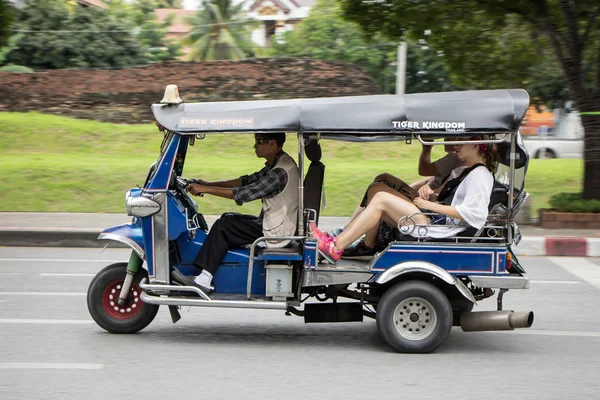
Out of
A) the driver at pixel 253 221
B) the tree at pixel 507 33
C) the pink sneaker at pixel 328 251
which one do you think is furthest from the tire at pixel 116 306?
the tree at pixel 507 33

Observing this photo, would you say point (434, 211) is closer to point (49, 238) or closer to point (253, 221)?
point (253, 221)

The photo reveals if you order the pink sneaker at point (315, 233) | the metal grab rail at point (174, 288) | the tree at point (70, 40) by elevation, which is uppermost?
the tree at point (70, 40)

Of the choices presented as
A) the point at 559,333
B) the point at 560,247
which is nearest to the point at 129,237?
the point at 559,333

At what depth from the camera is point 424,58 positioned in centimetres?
4141

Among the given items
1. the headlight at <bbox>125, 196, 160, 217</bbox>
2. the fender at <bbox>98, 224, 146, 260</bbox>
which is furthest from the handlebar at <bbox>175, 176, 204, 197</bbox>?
the fender at <bbox>98, 224, 146, 260</bbox>

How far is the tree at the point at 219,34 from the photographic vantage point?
42.9 m

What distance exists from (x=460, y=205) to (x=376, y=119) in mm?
901

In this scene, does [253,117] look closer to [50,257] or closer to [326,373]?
[326,373]

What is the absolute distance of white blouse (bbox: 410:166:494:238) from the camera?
243 inches

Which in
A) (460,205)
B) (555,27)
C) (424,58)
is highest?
(424,58)

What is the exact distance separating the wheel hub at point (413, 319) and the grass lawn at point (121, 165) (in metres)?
6.40

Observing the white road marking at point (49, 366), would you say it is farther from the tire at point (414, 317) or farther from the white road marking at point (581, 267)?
the white road marking at point (581, 267)

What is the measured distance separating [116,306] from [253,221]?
1288 millimetres

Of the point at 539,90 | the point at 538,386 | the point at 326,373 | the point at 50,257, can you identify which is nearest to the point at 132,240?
the point at 326,373
